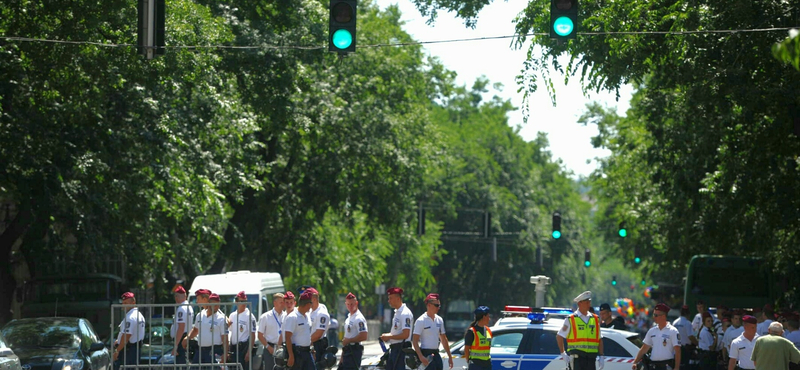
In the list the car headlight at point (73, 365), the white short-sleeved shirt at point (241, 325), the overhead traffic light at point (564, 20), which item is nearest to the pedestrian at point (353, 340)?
the white short-sleeved shirt at point (241, 325)

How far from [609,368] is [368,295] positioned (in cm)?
4266

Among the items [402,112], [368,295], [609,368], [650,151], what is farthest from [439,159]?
[609,368]

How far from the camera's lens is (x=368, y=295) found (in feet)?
191

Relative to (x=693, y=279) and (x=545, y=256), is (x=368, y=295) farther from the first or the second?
(x=693, y=279)

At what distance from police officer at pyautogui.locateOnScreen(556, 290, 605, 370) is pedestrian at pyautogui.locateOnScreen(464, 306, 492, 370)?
3.19 feet

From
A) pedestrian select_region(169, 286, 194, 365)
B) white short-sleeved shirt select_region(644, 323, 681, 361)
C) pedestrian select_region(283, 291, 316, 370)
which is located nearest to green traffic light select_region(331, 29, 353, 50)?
pedestrian select_region(169, 286, 194, 365)

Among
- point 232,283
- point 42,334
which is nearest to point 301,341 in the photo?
point 42,334

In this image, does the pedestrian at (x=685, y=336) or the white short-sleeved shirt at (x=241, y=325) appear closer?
the white short-sleeved shirt at (x=241, y=325)

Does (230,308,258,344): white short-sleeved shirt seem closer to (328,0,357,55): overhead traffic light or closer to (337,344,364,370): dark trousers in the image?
(337,344,364,370): dark trousers

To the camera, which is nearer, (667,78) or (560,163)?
(667,78)

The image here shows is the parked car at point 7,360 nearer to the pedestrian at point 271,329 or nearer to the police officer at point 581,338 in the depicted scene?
the pedestrian at point 271,329

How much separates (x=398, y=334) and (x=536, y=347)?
2.26 meters

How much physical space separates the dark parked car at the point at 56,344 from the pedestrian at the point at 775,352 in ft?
30.9

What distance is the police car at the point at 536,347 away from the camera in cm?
1563
